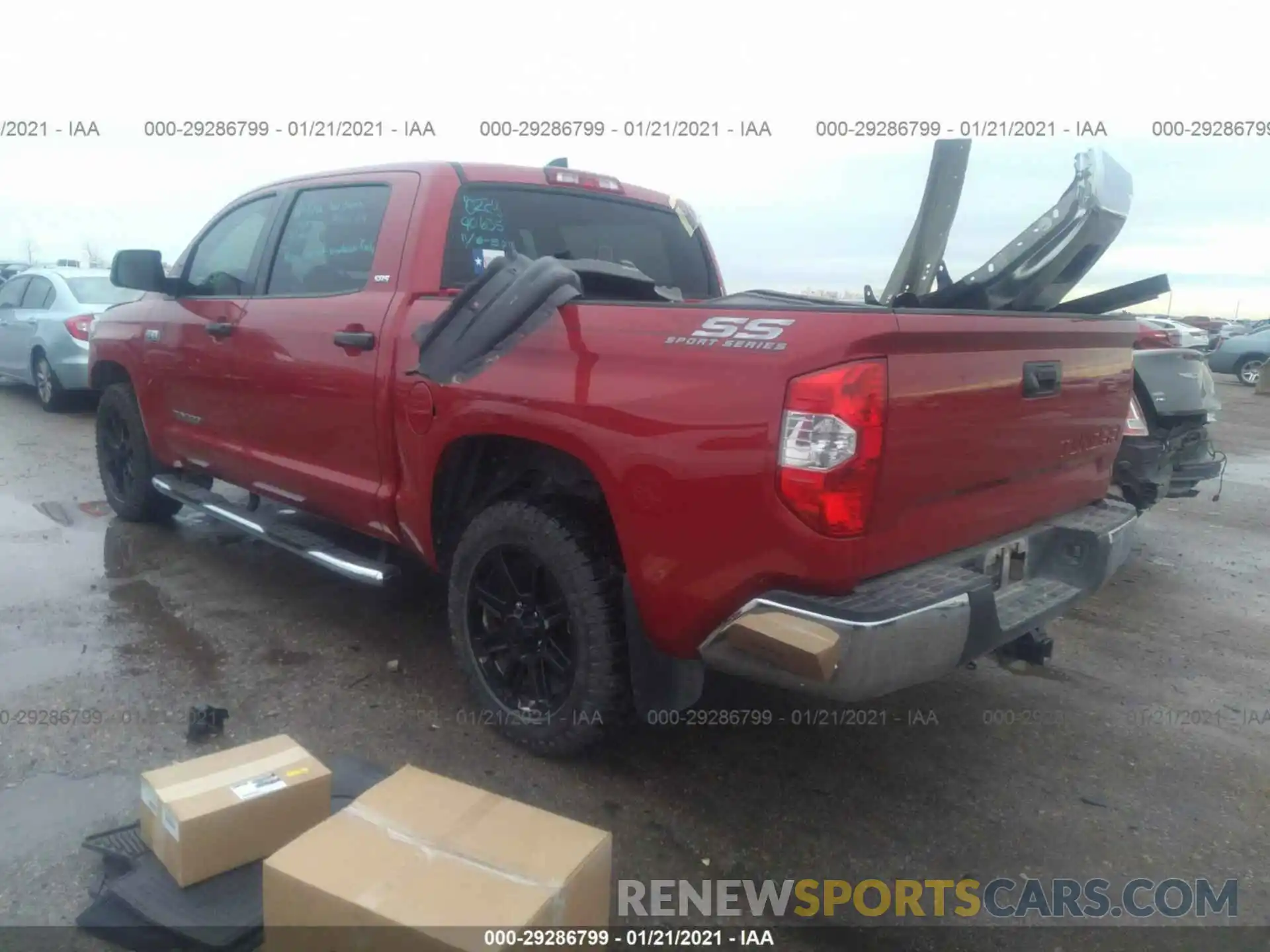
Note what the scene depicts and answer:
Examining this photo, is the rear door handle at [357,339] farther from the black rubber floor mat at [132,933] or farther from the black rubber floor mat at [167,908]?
the black rubber floor mat at [132,933]

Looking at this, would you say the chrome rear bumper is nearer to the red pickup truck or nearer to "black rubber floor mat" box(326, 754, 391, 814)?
the red pickup truck

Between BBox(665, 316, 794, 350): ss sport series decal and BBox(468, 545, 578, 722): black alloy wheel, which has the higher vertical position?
BBox(665, 316, 794, 350): ss sport series decal

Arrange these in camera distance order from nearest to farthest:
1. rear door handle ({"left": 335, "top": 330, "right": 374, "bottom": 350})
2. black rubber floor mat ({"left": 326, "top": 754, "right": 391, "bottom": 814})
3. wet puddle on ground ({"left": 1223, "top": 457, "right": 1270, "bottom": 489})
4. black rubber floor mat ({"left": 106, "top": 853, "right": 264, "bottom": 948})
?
black rubber floor mat ({"left": 106, "top": 853, "right": 264, "bottom": 948}) → black rubber floor mat ({"left": 326, "top": 754, "right": 391, "bottom": 814}) → rear door handle ({"left": 335, "top": 330, "right": 374, "bottom": 350}) → wet puddle on ground ({"left": 1223, "top": 457, "right": 1270, "bottom": 489})

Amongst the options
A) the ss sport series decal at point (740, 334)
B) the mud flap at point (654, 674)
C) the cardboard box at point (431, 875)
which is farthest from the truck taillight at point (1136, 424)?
the cardboard box at point (431, 875)

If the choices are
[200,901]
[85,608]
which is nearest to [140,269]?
[85,608]

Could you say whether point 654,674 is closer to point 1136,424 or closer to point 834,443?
point 834,443

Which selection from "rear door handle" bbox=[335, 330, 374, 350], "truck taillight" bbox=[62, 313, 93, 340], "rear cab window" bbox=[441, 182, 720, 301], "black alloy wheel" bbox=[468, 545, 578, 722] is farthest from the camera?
"truck taillight" bbox=[62, 313, 93, 340]

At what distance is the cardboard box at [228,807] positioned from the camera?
225 cm

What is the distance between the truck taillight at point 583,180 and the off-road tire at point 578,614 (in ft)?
Answer: 5.11

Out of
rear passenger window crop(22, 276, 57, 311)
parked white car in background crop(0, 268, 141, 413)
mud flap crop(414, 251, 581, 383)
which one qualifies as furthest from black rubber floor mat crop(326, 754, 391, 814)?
rear passenger window crop(22, 276, 57, 311)

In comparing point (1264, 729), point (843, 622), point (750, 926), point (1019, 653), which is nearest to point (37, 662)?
point (750, 926)

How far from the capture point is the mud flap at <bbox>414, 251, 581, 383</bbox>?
2857mm

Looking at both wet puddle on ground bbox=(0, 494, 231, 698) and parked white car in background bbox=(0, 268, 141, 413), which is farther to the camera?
parked white car in background bbox=(0, 268, 141, 413)

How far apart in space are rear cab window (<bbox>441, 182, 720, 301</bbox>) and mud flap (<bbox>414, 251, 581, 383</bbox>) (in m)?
0.42
